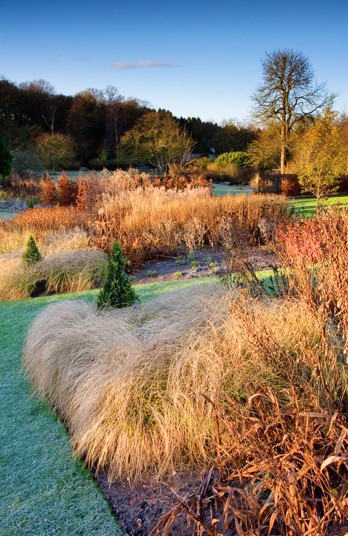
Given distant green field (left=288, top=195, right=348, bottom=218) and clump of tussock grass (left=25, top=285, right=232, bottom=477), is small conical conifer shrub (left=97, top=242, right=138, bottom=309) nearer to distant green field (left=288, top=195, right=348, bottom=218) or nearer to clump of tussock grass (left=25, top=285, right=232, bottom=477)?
clump of tussock grass (left=25, top=285, right=232, bottom=477)

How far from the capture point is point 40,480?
7.72 ft

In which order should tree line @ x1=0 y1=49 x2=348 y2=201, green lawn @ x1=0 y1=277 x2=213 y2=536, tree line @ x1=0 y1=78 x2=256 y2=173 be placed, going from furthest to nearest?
1. tree line @ x1=0 y1=78 x2=256 y2=173
2. tree line @ x1=0 y1=49 x2=348 y2=201
3. green lawn @ x1=0 y1=277 x2=213 y2=536

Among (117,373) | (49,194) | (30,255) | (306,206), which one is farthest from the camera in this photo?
(49,194)

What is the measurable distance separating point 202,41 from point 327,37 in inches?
90.3

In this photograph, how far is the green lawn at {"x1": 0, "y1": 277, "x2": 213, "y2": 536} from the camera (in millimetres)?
2043

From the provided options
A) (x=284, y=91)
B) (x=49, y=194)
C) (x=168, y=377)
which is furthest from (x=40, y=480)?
(x=284, y=91)

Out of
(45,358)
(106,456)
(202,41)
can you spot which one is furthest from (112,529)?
(202,41)

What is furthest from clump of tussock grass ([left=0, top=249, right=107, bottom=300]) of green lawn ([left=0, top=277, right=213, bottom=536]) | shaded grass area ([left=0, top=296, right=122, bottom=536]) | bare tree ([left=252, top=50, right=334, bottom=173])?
bare tree ([left=252, top=50, right=334, bottom=173])

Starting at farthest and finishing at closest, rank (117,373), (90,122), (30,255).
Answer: (90,122) < (30,255) < (117,373)

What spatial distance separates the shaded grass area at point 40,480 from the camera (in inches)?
80.5

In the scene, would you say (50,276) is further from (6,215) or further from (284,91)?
(284,91)

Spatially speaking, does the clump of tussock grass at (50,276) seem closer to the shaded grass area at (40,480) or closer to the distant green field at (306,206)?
the shaded grass area at (40,480)

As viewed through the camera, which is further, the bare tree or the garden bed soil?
the bare tree

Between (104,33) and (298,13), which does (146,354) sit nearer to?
(298,13)
